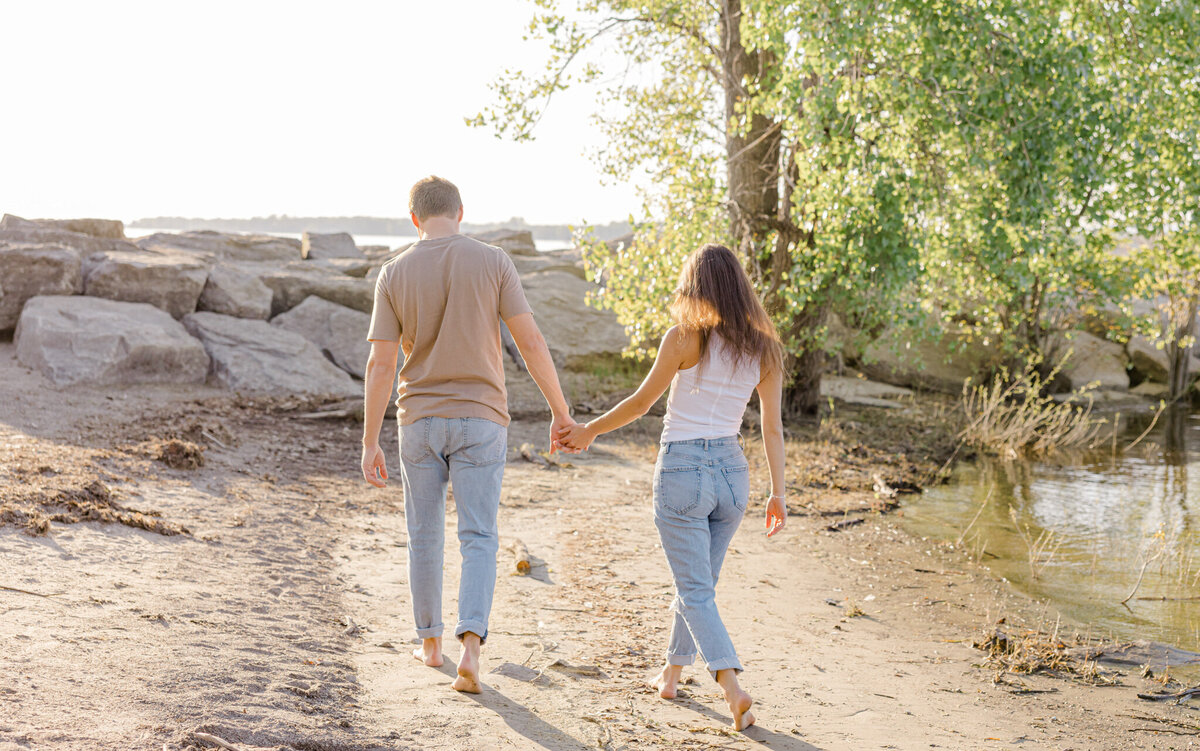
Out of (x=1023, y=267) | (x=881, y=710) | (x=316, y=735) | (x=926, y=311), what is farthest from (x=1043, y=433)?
(x=316, y=735)

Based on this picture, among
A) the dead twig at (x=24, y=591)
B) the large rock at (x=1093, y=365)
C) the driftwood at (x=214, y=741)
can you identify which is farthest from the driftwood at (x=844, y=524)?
the large rock at (x=1093, y=365)

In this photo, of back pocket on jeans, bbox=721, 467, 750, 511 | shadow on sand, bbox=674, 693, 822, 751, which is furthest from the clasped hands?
shadow on sand, bbox=674, 693, 822, 751

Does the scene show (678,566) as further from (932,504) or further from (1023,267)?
(1023,267)

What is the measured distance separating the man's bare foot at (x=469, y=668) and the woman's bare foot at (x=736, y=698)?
41.8 inches

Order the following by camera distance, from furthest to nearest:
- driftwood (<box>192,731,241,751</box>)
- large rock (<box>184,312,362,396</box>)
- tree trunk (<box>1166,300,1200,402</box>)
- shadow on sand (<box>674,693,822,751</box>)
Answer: tree trunk (<box>1166,300,1200,402</box>) → large rock (<box>184,312,362,396</box>) → shadow on sand (<box>674,693,822,751</box>) → driftwood (<box>192,731,241,751</box>)

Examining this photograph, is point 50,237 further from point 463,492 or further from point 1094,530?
point 1094,530

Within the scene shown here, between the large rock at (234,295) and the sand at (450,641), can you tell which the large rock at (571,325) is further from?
the sand at (450,641)

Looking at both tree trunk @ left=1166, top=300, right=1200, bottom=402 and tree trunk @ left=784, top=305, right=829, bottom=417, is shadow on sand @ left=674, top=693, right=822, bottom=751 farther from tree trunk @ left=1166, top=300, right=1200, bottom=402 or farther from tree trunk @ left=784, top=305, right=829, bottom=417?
tree trunk @ left=1166, top=300, right=1200, bottom=402

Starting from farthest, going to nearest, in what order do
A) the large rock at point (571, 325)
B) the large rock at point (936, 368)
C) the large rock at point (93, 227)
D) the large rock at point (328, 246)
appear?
the large rock at point (328, 246) < the large rock at point (936, 368) < the large rock at point (571, 325) < the large rock at point (93, 227)

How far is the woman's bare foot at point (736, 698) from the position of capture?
13.3 feet

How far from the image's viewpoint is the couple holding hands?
4.05 metres

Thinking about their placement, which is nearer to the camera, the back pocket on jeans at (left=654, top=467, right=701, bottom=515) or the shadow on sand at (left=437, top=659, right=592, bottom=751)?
the shadow on sand at (left=437, top=659, right=592, bottom=751)

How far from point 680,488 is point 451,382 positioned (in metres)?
1.12

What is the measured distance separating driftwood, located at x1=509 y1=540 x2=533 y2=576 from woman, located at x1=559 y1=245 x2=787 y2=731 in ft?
8.86
